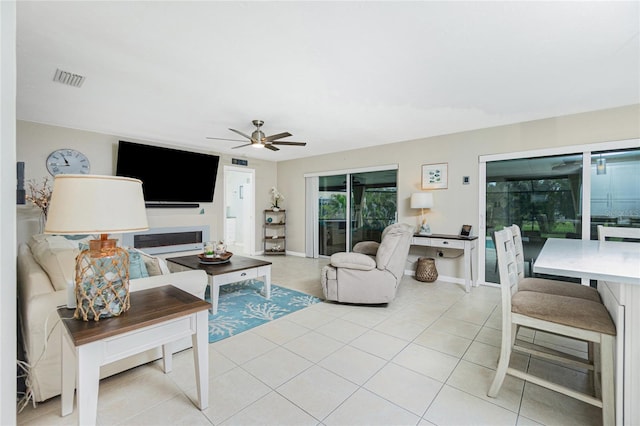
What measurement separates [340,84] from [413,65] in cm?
69


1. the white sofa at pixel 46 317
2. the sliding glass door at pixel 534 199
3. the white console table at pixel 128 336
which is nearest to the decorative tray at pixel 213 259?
the white sofa at pixel 46 317

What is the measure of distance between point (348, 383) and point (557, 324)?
1.27 meters

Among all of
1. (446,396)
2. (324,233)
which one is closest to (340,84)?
(446,396)

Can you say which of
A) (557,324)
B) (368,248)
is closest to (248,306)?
(368,248)

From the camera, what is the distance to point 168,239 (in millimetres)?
5117

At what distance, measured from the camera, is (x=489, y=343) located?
7.93ft

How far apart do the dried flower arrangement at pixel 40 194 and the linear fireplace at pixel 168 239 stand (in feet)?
3.43

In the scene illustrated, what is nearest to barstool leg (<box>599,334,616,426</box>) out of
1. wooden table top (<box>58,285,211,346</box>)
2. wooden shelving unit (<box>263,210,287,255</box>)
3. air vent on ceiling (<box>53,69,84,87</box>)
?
wooden table top (<box>58,285,211,346</box>)

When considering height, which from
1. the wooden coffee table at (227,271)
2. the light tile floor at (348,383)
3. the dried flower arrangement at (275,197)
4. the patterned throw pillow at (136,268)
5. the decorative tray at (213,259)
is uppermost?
the dried flower arrangement at (275,197)

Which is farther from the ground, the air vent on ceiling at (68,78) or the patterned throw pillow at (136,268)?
the air vent on ceiling at (68,78)

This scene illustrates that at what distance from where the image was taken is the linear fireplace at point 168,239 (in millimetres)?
4793

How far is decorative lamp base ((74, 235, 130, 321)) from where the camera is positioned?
1323mm

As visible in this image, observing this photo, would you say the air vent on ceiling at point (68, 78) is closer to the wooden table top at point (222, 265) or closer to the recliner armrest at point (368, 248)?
the wooden table top at point (222, 265)

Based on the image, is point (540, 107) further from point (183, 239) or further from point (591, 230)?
point (183, 239)
